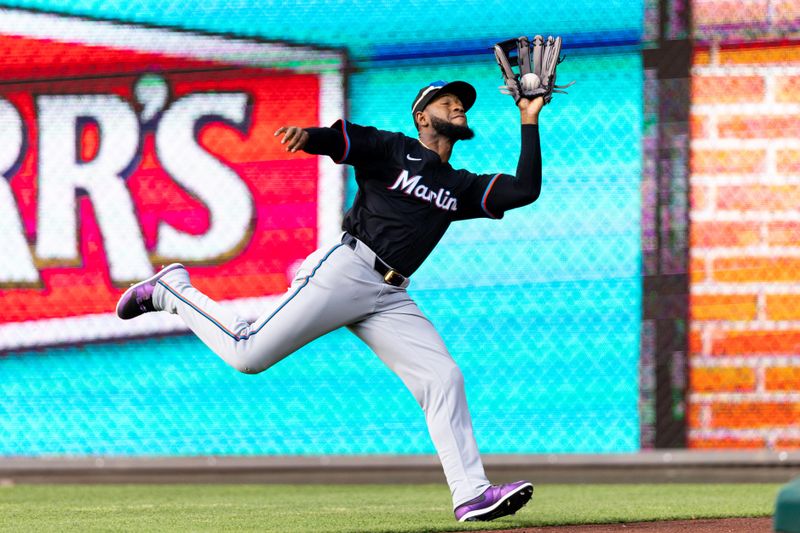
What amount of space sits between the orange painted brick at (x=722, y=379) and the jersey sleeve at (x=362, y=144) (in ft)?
10.2

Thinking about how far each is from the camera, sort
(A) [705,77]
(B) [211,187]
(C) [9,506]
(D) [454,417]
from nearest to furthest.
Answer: (D) [454,417]
(C) [9,506]
(A) [705,77]
(B) [211,187]

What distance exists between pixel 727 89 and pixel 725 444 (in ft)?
6.43

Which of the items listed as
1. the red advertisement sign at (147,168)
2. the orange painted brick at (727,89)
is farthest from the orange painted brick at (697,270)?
the red advertisement sign at (147,168)

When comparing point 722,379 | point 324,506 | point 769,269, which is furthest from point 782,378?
point 324,506

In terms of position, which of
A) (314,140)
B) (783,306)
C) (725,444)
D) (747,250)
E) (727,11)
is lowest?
(725,444)

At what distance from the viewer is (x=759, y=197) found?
693 cm

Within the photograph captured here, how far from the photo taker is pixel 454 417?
14.6ft

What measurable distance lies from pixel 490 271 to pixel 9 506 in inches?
117

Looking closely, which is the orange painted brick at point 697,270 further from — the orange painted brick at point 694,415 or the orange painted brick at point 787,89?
the orange painted brick at point 787,89

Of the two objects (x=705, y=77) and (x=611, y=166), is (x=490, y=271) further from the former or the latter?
(x=705, y=77)

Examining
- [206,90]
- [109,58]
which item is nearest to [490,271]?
[206,90]

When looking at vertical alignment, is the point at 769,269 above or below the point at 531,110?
below

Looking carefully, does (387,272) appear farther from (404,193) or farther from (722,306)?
(722,306)

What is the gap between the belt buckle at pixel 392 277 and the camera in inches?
179
